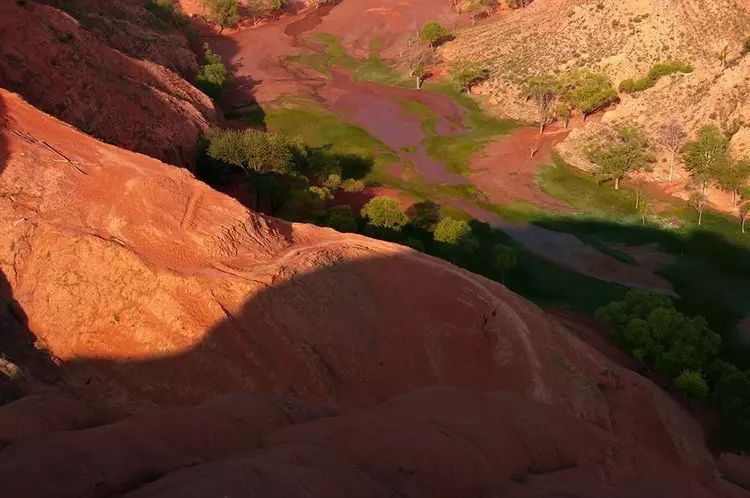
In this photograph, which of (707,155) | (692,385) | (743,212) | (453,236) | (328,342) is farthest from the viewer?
(707,155)

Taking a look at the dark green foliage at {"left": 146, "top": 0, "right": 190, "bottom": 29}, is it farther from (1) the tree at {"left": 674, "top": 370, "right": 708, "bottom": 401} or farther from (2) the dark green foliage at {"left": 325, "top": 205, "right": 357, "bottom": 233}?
(1) the tree at {"left": 674, "top": 370, "right": 708, "bottom": 401}

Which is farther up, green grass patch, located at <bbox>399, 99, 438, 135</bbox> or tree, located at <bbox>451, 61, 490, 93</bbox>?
tree, located at <bbox>451, 61, 490, 93</bbox>

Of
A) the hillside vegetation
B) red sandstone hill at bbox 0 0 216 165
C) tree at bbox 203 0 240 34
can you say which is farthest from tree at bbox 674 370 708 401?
tree at bbox 203 0 240 34

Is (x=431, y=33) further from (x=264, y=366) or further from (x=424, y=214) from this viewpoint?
(x=264, y=366)

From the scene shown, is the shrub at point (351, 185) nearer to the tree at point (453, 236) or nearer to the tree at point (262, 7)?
the tree at point (453, 236)

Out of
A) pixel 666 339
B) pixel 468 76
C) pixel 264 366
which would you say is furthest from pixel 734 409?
pixel 468 76

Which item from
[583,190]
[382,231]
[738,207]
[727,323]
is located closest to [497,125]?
[583,190]
